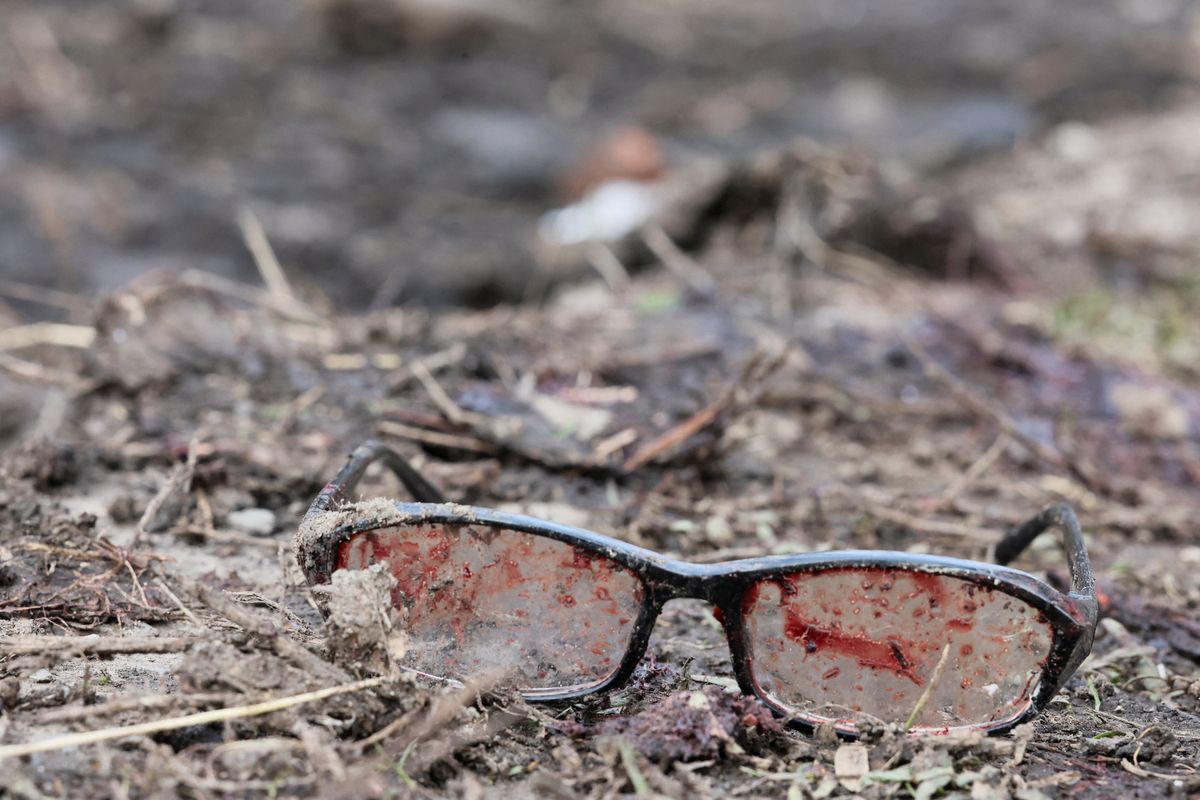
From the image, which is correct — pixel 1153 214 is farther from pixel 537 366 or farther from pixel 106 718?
pixel 106 718

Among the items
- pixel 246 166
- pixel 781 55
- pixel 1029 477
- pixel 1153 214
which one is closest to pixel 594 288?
pixel 1029 477

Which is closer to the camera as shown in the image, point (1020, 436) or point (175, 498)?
point (175, 498)

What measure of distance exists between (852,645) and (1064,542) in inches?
19.5

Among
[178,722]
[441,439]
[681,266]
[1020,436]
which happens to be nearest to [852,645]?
[178,722]

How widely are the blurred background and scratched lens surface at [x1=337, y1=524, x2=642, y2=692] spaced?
4.01 meters

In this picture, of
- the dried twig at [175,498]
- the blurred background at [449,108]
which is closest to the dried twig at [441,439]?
the dried twig at [175,498]

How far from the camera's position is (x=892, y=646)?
1662 millimetres

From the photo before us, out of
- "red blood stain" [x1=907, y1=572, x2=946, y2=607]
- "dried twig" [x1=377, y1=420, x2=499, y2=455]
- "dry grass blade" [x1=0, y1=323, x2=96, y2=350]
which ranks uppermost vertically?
"red blood stain" [x1=907, y1=572, x2=946, y2=607]

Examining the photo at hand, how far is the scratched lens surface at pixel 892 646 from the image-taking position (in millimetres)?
1625

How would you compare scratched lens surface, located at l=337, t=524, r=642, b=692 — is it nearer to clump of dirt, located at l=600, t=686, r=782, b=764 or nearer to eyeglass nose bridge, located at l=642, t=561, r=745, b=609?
eyeglass nose bridge, located at l=642, t=561, r=745, b=609

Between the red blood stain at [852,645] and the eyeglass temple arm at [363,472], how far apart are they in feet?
2.53

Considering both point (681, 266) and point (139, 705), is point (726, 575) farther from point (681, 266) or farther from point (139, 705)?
point (681, 266)

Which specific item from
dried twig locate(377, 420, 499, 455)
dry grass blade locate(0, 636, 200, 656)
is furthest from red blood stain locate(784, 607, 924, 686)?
dried twig locate(377, 420, 499, 455)

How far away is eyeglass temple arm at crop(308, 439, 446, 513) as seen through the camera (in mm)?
1789
